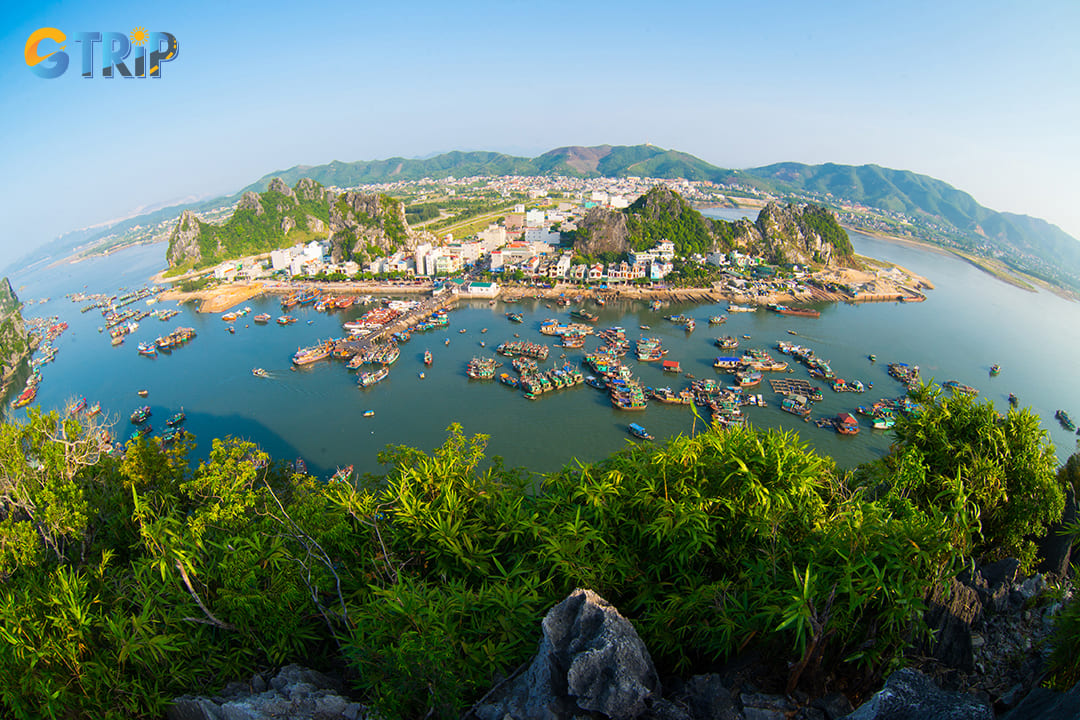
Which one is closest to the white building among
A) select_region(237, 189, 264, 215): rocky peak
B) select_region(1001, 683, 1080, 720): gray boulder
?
select_region(237, 189, 264, 215): rocky peak

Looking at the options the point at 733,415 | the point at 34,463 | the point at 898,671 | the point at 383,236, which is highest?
the point at 383,236

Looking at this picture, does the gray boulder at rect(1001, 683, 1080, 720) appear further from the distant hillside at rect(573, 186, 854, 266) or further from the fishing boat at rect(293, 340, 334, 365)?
the distant hillside at rect(573, 186, 854, 266)

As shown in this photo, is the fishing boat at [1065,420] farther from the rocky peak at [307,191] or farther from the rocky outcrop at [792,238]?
the rocky peak at [307,191]

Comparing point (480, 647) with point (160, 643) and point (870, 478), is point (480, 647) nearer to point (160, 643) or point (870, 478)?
point (160, 643)

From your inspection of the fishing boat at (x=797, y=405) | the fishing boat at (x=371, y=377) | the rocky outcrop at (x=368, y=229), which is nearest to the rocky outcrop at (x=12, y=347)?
the fishing boat at (x=371, y=377)

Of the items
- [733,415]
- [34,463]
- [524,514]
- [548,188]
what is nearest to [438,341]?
[733,415]

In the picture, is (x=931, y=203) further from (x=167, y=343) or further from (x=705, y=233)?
(x=167, y=343)
